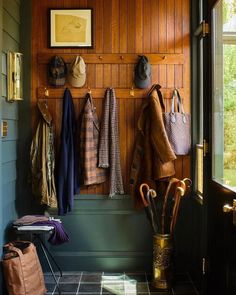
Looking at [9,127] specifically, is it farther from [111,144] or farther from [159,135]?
[159,135]

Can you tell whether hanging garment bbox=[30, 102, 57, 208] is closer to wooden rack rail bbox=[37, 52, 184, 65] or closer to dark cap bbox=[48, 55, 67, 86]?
dark cap bbox=[48, 55, 67, 86]

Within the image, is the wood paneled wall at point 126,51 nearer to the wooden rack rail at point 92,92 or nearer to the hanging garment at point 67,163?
the wooden rack rail at point 92,92

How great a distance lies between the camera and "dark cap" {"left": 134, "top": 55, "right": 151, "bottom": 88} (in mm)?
3643

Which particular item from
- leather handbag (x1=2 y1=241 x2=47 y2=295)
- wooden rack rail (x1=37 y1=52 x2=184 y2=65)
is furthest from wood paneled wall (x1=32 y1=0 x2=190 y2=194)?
leather handbag (x1=2 y1=241 x2=47 y2=295)

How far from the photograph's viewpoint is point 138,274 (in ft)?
12.1

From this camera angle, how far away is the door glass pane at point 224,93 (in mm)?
2342

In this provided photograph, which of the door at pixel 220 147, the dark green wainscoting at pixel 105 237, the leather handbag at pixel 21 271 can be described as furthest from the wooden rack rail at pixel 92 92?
the leather handbag at pixel 21 271

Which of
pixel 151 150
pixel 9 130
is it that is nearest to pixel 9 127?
pixel 9 130

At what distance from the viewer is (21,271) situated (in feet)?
9.52

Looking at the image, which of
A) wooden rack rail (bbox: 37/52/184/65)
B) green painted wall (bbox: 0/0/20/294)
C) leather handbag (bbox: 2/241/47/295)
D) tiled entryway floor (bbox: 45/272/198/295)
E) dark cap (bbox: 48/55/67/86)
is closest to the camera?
leather handbag (bbox: 2/241/47/295)

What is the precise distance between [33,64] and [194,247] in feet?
7.42

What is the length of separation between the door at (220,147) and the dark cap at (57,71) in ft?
4.76

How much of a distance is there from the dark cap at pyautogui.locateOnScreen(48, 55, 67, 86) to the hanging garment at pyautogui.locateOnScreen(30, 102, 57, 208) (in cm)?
27

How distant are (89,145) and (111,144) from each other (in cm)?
21
